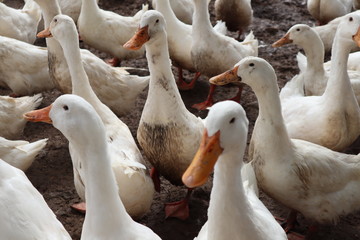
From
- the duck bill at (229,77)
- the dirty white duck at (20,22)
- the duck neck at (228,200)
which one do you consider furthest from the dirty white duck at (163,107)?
the dirty white duck at (20,22)

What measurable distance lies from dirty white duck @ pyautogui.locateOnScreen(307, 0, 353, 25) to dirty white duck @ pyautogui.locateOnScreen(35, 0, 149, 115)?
317 cm

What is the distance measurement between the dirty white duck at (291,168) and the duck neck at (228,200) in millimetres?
1013

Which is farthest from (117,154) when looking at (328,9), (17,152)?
A: (328,9)

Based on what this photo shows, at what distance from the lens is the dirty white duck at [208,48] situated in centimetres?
555

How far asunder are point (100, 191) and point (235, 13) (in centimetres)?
464

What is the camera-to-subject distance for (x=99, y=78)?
202 inches

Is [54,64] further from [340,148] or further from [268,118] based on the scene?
[340,148]

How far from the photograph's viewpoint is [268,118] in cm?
385

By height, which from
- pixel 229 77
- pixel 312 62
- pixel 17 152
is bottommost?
pixel 17 152

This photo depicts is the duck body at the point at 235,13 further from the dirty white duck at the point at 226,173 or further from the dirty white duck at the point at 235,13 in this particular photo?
the dirty white duck at the point at 226,173

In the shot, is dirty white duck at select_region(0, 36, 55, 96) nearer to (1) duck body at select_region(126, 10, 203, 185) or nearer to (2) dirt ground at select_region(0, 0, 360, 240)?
(2) dirt ground at select_region(0, 0, 360, 240)

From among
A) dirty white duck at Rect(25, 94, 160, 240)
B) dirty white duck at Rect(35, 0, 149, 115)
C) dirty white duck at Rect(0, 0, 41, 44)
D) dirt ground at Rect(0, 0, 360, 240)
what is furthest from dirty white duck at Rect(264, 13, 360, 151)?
dirty white duck at Rect(0, 0, 41, 44)

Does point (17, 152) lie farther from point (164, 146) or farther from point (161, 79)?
point (161, 79)

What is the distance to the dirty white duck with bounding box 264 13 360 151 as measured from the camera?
14.5ft
